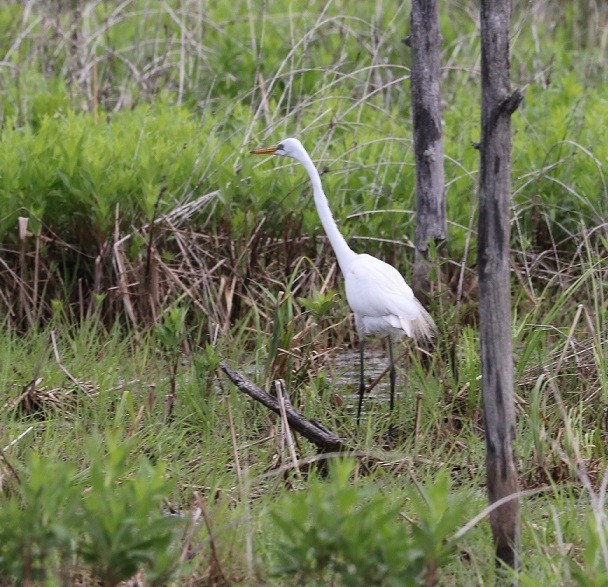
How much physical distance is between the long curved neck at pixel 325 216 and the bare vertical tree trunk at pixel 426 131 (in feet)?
1.19

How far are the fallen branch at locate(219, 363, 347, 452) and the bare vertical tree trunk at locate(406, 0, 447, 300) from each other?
1013mm

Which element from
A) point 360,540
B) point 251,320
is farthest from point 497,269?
point 251,320

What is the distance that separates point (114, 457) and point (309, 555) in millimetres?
489

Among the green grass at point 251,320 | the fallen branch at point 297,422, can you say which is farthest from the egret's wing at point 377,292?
the fallen branch at point 297,422

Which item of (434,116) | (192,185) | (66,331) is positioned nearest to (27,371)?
(66,331)

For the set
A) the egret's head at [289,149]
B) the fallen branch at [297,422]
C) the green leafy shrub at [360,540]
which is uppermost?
the egret's head at [289,149]

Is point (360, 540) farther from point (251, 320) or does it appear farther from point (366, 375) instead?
point (251, 320)

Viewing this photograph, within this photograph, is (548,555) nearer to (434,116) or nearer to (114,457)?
(114,457)

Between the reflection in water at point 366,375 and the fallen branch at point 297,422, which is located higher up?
the fallen branch at point 297,422

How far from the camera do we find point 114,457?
2568mm

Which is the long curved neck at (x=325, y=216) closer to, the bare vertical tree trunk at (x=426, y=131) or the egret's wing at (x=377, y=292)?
the egret's wing at (x=377, y=292)

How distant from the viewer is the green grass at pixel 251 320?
2699 mm

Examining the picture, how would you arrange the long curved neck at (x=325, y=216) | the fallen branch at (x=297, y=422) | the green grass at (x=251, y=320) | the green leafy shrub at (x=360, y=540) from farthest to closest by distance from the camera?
the long curved neck at (x=325, y=216) → the fallen branch at (x=297, y=422) → the green grass at (x=251, y=320) → the green leafy shrub at (x=360, y=540)

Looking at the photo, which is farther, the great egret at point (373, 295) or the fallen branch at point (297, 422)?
the great egret at point (373, 295)
